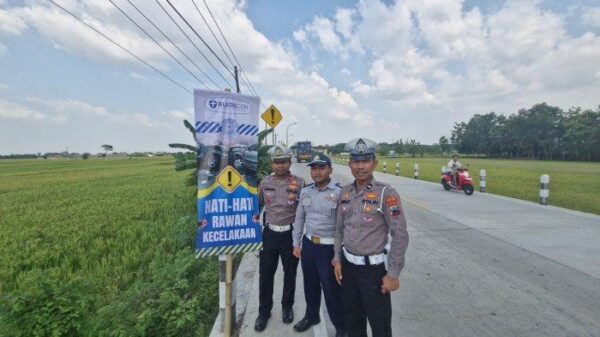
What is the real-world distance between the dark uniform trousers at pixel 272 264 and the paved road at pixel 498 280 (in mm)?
267

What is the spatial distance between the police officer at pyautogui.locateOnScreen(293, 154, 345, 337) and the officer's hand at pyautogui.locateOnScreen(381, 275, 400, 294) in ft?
2.28

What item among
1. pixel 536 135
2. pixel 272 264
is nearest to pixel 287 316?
pixel 272 264

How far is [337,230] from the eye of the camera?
2.74 metres

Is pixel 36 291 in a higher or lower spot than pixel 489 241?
higher

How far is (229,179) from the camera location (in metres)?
2.95

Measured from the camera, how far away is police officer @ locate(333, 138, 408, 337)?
2.32 meters

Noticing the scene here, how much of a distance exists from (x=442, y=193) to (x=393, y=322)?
979cm

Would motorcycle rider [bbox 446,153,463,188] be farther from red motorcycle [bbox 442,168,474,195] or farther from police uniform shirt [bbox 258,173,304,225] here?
police uniform shirt [bbox 258,173,304,225]

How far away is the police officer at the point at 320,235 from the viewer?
295cm

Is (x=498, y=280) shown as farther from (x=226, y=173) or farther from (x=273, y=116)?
(x=273, y=116)

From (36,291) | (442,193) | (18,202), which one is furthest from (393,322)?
Result: (18,202)

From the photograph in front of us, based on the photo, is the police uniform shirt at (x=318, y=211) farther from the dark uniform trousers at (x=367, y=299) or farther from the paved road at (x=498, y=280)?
the paved road at (x=498, y=280)

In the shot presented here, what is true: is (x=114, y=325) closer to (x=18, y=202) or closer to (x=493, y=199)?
(x=493, y=199)

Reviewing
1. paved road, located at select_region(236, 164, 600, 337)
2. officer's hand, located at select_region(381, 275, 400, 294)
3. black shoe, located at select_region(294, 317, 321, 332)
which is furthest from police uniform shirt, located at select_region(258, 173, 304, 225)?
officer's hand, located at select_region(381, 275, 400, 294)
